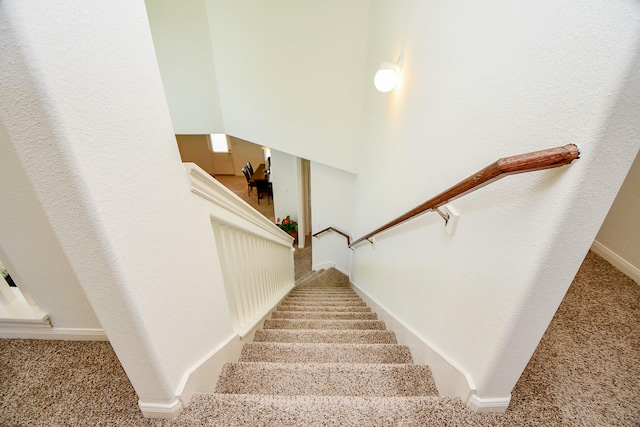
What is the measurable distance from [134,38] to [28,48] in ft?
0.85

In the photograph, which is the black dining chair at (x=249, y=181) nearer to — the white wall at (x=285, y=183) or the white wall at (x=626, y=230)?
the white wall at (x=285, y=183)

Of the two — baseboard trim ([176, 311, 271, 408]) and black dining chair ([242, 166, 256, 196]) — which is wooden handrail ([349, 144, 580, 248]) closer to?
baseboard trim ([176, 311, 271, 408])

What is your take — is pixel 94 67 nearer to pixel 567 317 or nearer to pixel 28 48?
pixel 28 48

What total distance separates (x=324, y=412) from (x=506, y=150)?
109 cm

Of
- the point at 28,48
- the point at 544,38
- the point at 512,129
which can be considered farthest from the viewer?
the point at 512,129

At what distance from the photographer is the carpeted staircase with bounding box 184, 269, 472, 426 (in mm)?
917

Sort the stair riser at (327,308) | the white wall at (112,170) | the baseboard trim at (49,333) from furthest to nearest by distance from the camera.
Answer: the stair riser at (327,308), the baseboard trim at (49,333), the white wall at (112,170)

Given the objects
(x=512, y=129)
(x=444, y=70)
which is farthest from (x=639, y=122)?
(x=444, y=70)

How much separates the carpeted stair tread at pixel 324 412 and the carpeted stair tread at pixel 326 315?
128 cm

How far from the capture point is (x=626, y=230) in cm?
162

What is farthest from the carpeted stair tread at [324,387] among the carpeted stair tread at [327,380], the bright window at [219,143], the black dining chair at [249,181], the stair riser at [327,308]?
the bright window at [219,143]

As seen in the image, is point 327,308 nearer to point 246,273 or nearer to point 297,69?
point 246,273

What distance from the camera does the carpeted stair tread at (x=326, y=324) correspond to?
1999 millimetres

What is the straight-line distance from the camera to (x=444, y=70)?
115 centimetres
